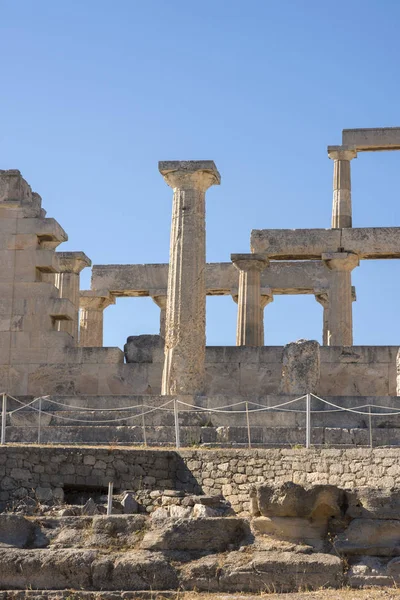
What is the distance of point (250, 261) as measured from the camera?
32688 mm

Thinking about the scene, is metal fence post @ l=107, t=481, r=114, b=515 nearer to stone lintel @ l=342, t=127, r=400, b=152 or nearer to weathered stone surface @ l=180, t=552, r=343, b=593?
weathered stone surface @ l=180, t=552, r=343, b=593

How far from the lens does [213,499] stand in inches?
681

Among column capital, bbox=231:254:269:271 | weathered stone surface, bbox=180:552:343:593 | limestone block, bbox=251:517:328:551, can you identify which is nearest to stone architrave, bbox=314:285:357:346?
column capital, bbox=231:254:269:271

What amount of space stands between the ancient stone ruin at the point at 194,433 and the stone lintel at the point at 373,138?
40 mm

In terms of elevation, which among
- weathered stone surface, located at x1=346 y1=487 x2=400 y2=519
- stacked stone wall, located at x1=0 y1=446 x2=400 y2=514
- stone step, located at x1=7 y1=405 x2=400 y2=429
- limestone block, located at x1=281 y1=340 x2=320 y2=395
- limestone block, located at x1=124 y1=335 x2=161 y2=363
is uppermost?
limestone block, located at x1=124 y1=335 x2=161 y2=363

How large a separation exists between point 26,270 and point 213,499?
1073cm

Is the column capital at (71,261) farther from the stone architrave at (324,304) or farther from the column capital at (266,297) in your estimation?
the stone architrave at (324,304)

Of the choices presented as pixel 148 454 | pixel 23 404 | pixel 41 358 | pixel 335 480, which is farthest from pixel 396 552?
pixel 41 358

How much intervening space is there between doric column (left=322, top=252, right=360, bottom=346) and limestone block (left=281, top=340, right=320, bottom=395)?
29.5 ft

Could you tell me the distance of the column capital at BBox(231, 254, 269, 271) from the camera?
1284 inches

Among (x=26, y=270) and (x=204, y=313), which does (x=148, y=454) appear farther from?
(x=26, y=270)

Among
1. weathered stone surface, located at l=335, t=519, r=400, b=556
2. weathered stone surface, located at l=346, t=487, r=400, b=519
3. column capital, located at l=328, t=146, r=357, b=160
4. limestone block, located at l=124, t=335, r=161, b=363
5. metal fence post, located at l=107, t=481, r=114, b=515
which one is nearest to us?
weathered stone surface, located at l=335, t=519, r=400, b=556

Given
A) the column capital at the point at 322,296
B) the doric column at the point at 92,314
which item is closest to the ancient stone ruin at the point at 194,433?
the column capital at the point at 322,296

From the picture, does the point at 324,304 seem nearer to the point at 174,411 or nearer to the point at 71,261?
the point at 71,261
